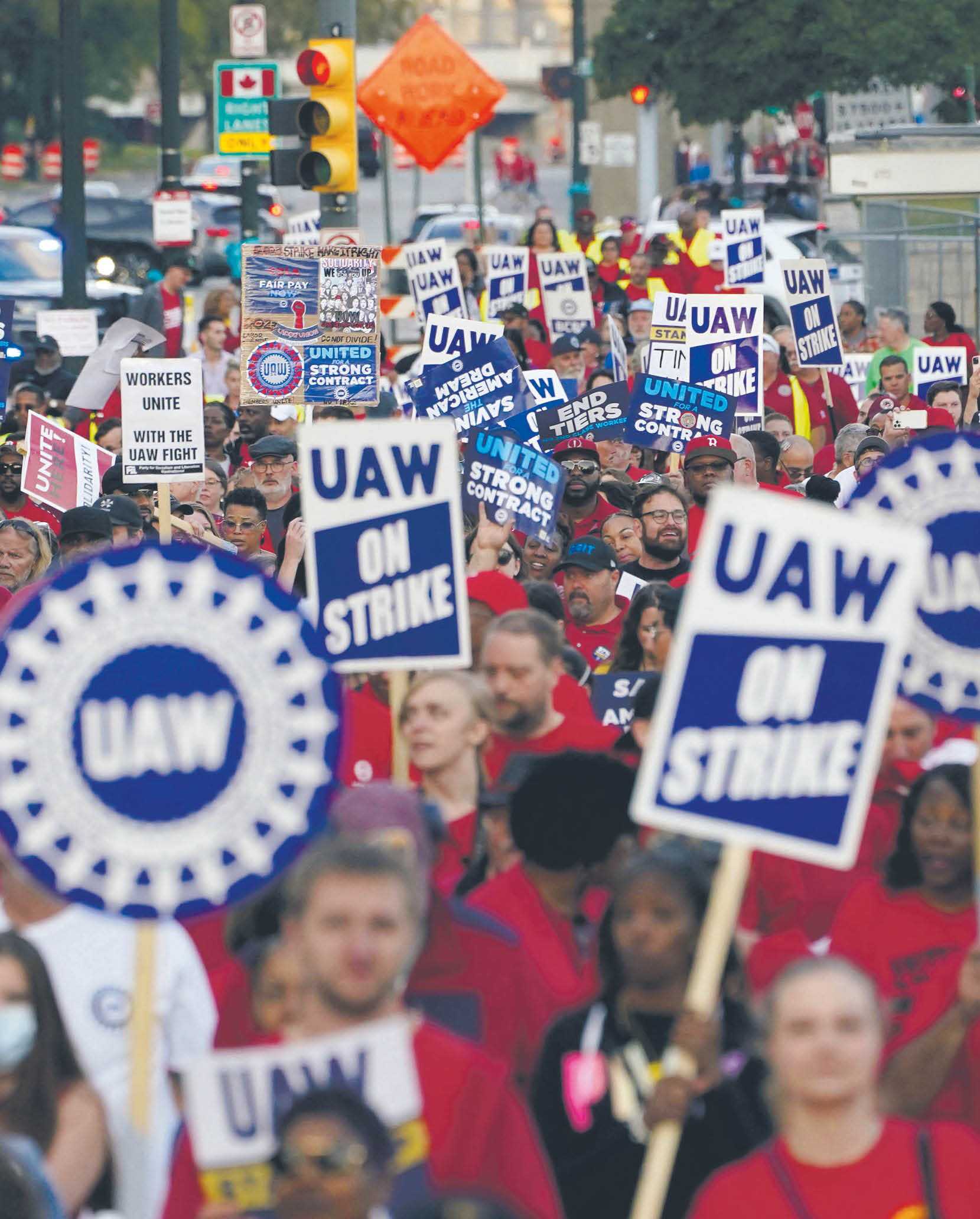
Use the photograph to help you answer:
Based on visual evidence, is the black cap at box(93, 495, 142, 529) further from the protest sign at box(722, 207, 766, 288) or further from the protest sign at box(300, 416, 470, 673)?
the protest sign at box(722, 207, 766, 288)

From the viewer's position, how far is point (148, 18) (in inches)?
2327

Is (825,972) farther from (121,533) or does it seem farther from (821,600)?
(121,533)

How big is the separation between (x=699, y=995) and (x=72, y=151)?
16.6 m

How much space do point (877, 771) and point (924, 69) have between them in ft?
97.9

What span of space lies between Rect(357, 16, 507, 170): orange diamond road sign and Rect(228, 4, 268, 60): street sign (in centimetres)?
273

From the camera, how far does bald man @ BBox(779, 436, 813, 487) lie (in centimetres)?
1359

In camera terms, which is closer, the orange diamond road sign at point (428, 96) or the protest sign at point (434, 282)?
the protest sign at point (434, 282)

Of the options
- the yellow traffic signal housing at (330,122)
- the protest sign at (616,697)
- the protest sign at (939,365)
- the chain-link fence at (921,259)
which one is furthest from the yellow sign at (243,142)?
the protest sign at (616,697)

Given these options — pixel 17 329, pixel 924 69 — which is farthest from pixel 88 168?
pixel 17 329

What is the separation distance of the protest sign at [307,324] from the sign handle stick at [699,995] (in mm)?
8904

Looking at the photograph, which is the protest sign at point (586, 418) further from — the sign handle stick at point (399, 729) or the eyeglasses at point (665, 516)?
the sign handle stick at point (399, 729)

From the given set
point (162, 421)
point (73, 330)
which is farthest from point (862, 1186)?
point (73, 330)

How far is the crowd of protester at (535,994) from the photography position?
437 cm

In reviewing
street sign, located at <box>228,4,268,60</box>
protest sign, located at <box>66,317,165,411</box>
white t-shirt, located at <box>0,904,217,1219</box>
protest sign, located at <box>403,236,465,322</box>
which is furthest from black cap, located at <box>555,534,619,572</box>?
street sign, located at <box>228,4,268,60</box>
